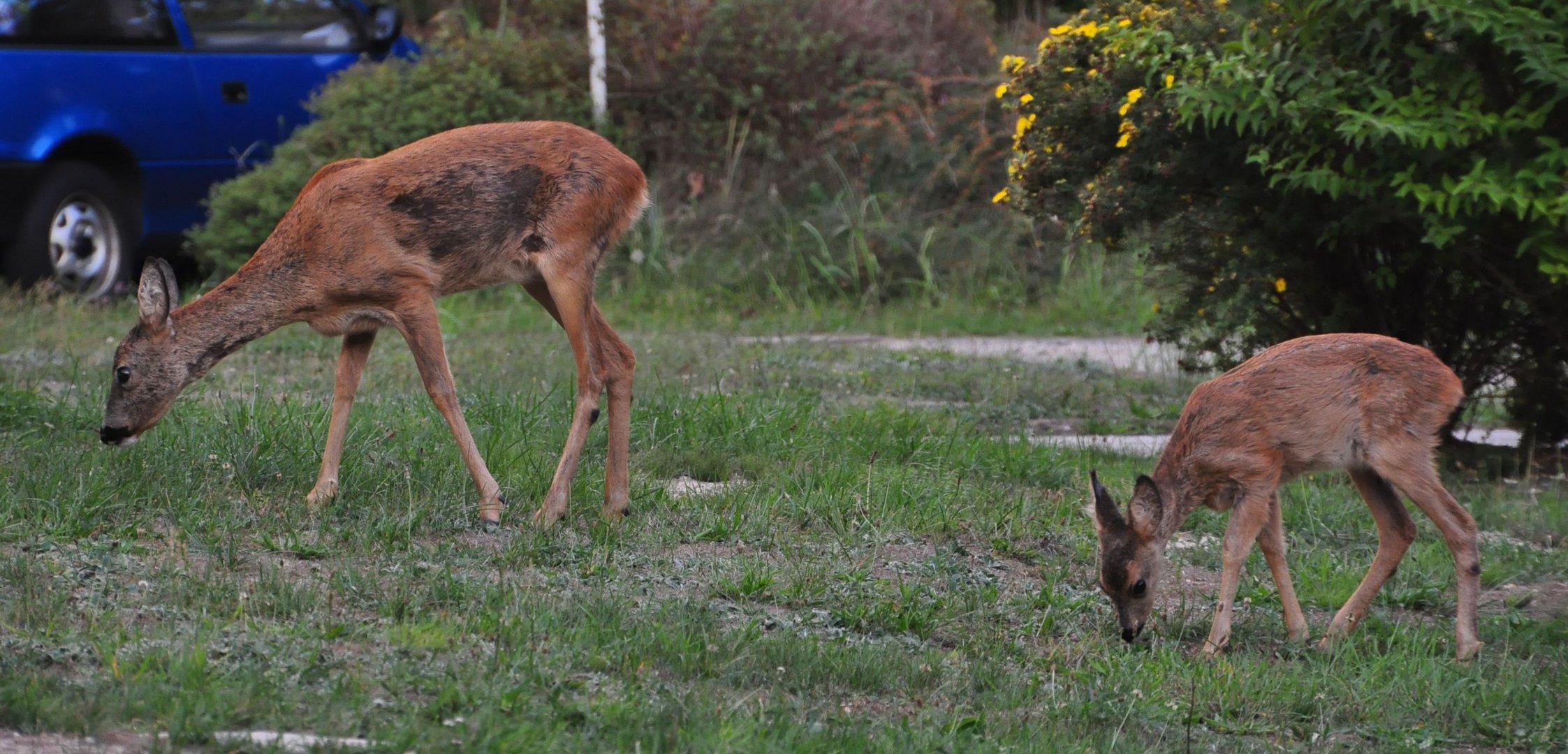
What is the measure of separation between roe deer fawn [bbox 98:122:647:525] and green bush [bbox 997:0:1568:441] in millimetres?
2958

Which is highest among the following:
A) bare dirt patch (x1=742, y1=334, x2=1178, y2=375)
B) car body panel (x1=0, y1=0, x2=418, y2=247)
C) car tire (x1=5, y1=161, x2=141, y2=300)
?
car body panel (x1=0, y1=0, x2=418, y2=247)

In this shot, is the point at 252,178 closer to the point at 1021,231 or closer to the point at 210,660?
the point at 1021,231

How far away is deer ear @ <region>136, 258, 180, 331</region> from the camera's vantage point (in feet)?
20.8

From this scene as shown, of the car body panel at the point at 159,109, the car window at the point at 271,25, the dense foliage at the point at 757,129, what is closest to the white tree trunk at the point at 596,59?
the dense foliage at the point at 757,129

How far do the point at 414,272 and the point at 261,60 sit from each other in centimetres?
809

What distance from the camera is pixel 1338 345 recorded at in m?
6.12

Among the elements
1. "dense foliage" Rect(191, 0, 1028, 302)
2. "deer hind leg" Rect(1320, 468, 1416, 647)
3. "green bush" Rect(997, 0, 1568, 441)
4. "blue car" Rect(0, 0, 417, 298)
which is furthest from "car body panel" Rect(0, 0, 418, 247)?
"deer hind leg" Rect(1320, 468, 1416, 647)

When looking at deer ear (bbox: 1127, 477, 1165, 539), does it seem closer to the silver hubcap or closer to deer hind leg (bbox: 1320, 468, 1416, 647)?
deer hind leg (bbox: 1320, 468, 1416, 647)

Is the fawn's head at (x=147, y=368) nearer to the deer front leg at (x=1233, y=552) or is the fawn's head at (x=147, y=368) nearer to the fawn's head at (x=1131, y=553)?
the fawn's head at (x=1131, y=553)

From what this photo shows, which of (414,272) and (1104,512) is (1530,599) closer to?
(1104,512)

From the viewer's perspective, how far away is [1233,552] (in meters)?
5.81

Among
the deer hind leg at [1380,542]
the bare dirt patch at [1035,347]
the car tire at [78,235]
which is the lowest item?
the bare dirt patch at [1035,347]

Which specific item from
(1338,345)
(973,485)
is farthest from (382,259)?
(1338,345)

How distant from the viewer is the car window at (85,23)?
1170 centimetres
